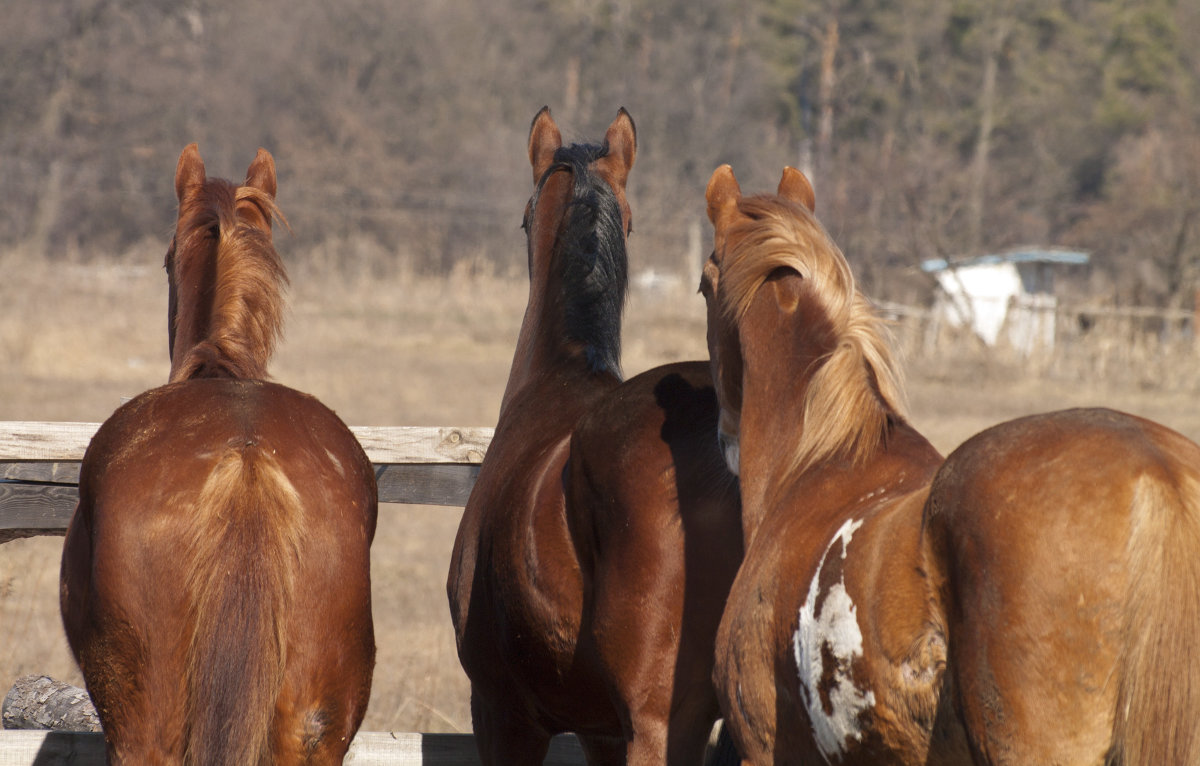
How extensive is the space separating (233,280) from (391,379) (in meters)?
13.4

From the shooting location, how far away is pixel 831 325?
97.9 inches

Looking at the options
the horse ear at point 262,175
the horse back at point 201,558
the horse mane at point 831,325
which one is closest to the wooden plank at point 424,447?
the horse ear at point 262,175

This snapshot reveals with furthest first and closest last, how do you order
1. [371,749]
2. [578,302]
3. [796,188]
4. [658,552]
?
[371,749] < [578,302] < [796,188] < [658,552]

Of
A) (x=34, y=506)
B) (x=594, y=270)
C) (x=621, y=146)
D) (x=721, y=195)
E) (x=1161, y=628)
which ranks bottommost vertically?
(x=34, y=506)

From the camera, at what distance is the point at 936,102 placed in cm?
4456

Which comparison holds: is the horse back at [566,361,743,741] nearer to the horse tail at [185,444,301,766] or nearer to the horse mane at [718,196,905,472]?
the horse mane at [718,196,905,472]

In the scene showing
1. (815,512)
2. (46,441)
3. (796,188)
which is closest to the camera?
(815,512)

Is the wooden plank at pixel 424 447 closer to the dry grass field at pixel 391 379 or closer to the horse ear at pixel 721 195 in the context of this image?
the dry grass field at pixel 391 379

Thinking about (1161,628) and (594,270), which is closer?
(1161,628)

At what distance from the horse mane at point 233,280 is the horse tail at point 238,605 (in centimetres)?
73

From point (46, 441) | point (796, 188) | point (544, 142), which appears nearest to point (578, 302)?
point (544, 142)

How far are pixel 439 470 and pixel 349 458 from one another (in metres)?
1.33

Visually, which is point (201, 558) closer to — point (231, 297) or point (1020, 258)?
point (231, 297)

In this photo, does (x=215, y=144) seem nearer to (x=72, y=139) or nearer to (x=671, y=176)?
(x=72, y=139)
